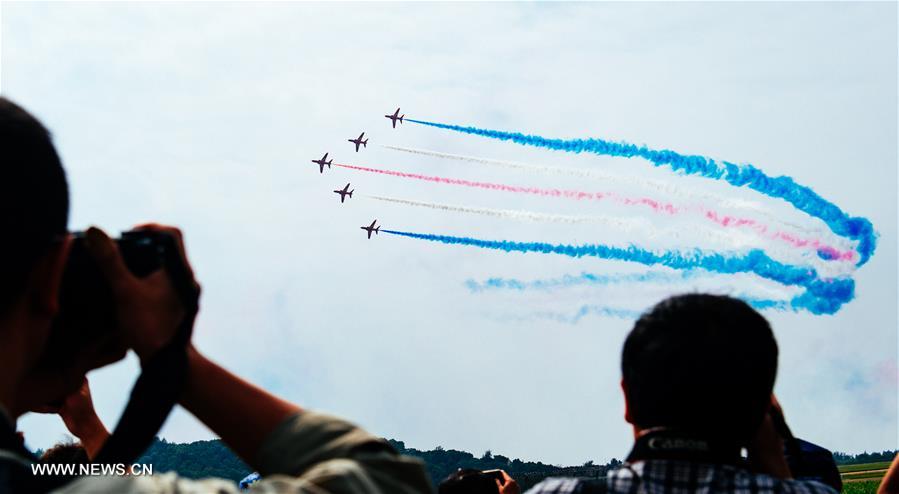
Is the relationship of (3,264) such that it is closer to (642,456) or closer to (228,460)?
(642,456)

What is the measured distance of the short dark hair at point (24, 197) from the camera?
263cm

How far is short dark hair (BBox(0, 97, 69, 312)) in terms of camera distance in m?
2.63

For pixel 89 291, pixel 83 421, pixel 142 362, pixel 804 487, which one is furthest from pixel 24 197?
pixel 83 421

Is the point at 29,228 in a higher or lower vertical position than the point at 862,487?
lower

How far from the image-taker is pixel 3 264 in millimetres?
2662

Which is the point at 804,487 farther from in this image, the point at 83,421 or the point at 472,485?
the point at 472,485

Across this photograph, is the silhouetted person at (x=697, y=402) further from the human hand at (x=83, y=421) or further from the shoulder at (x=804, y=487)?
the human hand at (x=83, y=421)

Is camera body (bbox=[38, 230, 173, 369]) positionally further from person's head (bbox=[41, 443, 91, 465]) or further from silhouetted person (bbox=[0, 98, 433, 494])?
person's head (bbox=[41, 443, 91, 465])

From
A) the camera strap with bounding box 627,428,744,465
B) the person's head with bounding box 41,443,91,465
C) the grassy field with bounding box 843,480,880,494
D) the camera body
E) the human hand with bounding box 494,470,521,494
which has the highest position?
the grassy field with bounding box 843,480,880,494

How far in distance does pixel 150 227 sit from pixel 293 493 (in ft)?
3.18

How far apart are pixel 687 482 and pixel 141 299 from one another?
2534 mm

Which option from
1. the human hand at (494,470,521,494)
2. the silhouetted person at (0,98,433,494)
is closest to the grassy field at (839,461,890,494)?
the human hand at (494,470,521,494)

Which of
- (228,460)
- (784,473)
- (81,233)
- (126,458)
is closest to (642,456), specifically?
(784,473)

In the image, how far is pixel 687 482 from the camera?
4.34 meters
